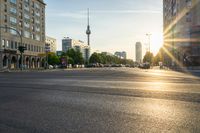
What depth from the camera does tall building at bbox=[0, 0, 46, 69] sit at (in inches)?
2500

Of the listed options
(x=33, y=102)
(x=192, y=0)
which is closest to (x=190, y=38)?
(x=192, y=0)

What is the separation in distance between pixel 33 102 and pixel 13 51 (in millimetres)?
61097

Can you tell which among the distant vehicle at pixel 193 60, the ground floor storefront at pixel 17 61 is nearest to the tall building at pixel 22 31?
the ground floor storefront at pixel 17 61

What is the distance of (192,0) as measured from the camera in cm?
6850

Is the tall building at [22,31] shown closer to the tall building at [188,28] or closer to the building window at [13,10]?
the building window at [13,10]

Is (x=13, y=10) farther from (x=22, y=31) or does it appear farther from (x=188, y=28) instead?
(x=188, y=28)

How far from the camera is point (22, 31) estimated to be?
72.4 m

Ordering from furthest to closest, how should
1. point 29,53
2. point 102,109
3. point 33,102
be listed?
point 29,53 < point 33,102 < point 102,109

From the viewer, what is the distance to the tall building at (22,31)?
63513 millimetres

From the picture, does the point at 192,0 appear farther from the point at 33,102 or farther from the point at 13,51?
the point at 33,102

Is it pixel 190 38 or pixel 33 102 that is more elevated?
pixel 190 38

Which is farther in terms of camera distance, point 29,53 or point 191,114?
point 29,53

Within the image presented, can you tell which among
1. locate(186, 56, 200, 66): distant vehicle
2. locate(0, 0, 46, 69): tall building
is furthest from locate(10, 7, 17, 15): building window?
locate(186, 56, 200, 66): distant vehicle

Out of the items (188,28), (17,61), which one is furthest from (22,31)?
(188,28)
